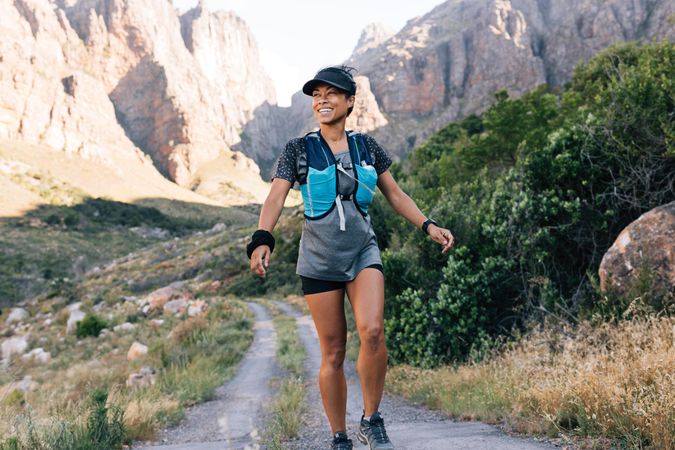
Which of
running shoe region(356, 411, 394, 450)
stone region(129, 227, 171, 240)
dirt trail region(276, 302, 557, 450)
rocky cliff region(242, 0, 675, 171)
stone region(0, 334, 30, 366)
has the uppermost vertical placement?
rocky cliff region(242, 0, 675, 171)

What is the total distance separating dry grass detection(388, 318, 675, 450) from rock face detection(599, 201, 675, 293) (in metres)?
0.84

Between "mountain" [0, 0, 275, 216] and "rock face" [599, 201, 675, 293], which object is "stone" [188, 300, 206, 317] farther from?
"mountain" [0, 0, 275, 216]

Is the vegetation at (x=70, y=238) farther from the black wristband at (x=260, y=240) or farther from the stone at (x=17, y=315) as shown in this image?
the black wristband at (x=260, y=240)

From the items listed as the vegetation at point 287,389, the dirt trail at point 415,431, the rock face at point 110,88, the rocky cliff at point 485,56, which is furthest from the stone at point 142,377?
the rocky cliff at point 485,56

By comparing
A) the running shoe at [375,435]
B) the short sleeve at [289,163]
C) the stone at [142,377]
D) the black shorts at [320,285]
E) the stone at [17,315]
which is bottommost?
the stone at [17,315]

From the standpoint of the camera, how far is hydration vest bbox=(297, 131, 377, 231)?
3162mm

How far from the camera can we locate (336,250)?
10.3ft

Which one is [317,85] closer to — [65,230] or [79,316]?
[79,316]

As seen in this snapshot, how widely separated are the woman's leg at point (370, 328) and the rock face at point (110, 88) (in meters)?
115

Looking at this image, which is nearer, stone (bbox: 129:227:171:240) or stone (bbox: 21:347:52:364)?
stone (bbox: 21:347:52:364)

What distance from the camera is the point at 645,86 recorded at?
7352 millimetres

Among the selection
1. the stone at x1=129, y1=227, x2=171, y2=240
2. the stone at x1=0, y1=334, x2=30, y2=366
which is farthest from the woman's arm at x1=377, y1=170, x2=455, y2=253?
the stone at x1=129, y1=227, x2=171, y2=240

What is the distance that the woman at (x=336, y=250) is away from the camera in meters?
3.12

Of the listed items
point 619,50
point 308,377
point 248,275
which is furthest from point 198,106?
point 308,377
